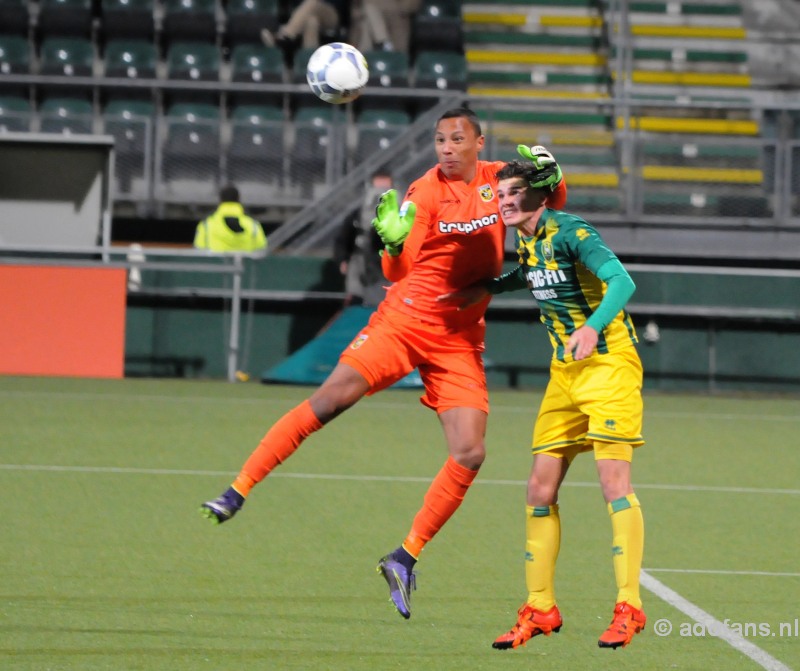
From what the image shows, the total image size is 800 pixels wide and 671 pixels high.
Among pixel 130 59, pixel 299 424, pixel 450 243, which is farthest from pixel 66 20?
pixel 299 424

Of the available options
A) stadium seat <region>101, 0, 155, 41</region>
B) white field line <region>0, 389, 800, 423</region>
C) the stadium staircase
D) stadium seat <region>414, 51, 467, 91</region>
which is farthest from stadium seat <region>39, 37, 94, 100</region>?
white field line <region>0, 389, 800, 423</region>

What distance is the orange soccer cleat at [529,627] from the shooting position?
215 inches

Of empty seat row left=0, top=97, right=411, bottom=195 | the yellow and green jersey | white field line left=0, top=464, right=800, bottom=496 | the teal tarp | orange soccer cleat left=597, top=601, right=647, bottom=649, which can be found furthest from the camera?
empty seat row left=0, top=97, right=411, bottom=195

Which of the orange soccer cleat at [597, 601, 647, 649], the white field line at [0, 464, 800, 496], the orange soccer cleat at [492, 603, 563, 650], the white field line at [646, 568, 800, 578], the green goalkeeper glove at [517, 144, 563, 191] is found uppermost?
the green goalkeeper glove at [517, 144, 563, 191]

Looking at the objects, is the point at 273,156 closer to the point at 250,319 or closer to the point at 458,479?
the point at 250,319

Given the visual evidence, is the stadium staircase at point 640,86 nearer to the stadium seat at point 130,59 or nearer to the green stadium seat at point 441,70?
the green stadium seat at point 441,70

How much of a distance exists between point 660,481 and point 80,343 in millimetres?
7949

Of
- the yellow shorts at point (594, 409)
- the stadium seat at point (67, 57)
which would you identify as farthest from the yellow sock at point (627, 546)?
the stadium seat at point (67, 57)

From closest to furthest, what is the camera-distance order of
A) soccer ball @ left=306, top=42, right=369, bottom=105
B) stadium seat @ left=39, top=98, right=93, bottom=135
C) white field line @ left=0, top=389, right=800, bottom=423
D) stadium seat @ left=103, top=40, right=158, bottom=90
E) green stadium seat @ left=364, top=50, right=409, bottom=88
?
soccer ball @ left=306, top=42, right=369, bottom=105 → white field line @ left=0, top=389, right=800, bottom=423 → stadium seat @ left=39, top=98, right=93, bottom=135 → green stadium seat @ left=364, top=50, right=409, bottom=88 → stadium seat @ left=103, top=40, right=158, bottom=90

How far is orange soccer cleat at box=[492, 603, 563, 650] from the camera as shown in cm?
547

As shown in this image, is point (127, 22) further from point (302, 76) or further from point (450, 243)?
point (450, 243)

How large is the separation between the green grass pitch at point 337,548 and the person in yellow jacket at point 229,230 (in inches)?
138

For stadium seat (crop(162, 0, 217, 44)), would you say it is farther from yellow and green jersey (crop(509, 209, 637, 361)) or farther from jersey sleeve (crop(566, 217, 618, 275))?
jersey sleeve (crop(566, 217, 618, 275))

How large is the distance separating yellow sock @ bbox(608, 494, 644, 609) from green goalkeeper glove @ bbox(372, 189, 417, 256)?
144cm
